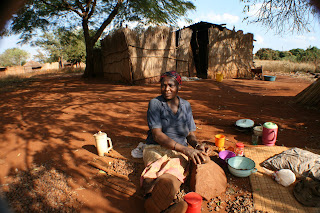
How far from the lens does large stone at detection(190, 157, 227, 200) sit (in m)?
2.06

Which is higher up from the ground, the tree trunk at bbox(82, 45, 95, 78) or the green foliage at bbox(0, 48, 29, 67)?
the green foliage at bbox(0, 48, 29, 67)

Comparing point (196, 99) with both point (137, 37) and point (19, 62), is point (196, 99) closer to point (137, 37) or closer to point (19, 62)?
point (137, 37)

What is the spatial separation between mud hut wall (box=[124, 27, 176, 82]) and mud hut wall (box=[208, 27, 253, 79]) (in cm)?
218

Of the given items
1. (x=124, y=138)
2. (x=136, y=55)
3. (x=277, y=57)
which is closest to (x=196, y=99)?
(x=124, y=138)

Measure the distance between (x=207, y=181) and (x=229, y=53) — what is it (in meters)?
10.4

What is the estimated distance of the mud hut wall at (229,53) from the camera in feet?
34.1

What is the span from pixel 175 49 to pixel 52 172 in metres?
8.71

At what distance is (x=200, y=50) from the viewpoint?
12156 mm

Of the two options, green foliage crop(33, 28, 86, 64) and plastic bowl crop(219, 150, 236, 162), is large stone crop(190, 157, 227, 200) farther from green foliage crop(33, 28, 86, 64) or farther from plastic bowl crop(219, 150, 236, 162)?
green foliage crop(33, 28, 86, 64)

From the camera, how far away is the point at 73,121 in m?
4.35

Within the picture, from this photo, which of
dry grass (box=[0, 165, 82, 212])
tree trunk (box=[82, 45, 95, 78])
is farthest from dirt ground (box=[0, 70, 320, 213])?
tree trunk (box=[82, 45, 95, 78])

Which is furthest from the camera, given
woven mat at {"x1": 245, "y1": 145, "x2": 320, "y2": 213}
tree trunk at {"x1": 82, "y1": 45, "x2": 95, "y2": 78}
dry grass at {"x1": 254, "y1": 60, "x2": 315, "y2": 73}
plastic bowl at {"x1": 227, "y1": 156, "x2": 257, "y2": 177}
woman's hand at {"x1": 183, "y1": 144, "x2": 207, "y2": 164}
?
dry grass at {"x1": 254, "y1": 60, "x2": 315, "y2": 73}

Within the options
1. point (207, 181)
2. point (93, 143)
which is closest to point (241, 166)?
point (207, 181)

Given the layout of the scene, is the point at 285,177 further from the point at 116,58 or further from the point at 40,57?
the point at 40,57
